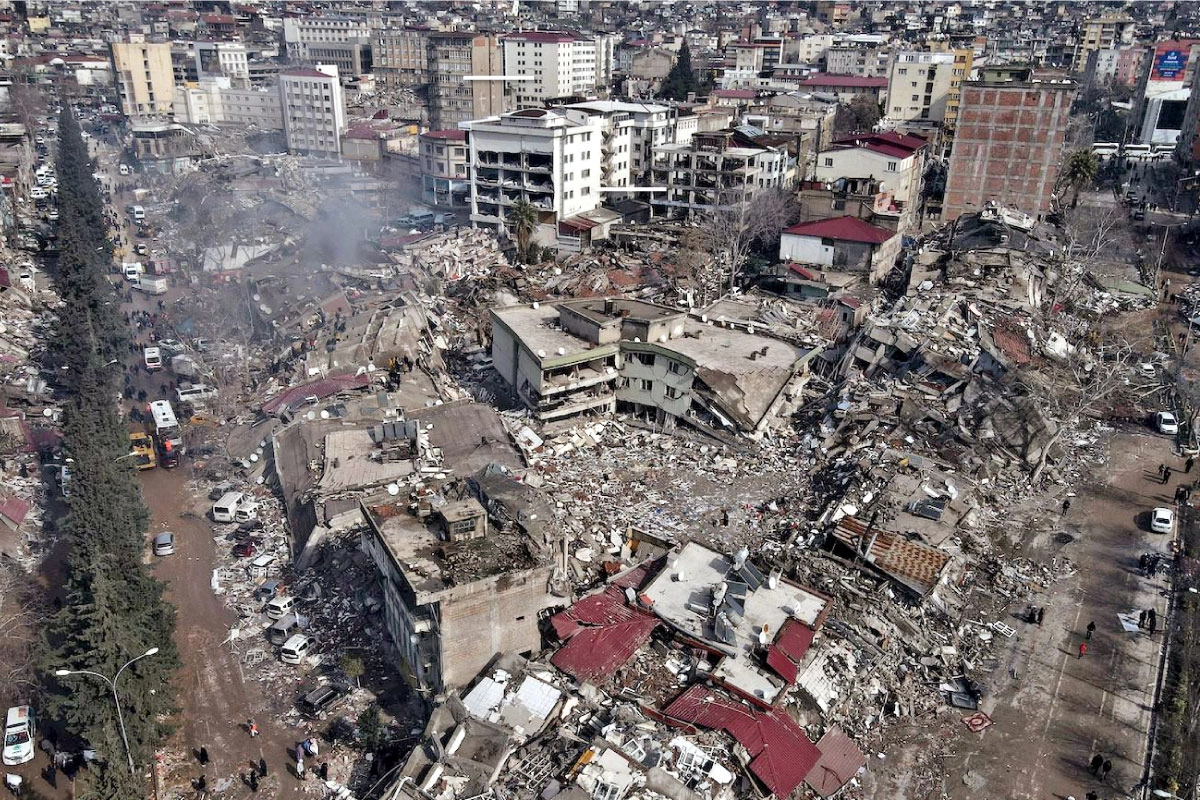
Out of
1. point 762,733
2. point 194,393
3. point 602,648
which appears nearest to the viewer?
point 762,733

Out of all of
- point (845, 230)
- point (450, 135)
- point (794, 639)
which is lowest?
point (794, 639)

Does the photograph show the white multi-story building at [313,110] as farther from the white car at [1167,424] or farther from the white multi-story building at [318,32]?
the white car at [1167,424]

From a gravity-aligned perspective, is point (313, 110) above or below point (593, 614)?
above

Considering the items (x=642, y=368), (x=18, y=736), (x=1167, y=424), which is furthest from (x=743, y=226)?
(x=18, y=736)

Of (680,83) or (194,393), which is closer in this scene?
(194,393)

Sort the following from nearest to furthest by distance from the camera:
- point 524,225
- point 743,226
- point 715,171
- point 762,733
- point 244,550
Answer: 1. point 762,733
2. point 244,550
3. point 524,225
4. point 743,226
5. point 715,171

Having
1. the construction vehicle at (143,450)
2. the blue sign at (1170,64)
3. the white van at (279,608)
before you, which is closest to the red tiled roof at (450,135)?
the construction vehicle at (143,450)

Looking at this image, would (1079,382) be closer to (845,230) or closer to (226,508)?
(845,230)
